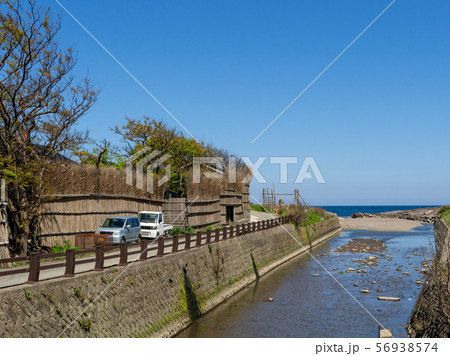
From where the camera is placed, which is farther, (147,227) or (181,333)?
(147,227)

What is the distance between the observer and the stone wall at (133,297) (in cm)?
1072

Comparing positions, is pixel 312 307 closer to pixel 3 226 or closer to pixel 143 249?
pixel 143 249

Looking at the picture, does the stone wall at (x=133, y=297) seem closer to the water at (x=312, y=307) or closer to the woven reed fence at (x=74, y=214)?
the water at (x=312, y=307)

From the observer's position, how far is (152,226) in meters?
27.5

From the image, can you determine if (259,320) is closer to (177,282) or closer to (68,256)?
(177,282)

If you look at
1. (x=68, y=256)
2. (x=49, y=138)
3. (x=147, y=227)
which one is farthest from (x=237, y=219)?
(x=68, y=256)

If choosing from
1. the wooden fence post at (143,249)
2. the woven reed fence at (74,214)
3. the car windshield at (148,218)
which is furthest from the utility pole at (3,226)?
the car windshield at (148,218)

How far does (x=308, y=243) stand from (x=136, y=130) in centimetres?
2255

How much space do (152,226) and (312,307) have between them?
1101 centimetres

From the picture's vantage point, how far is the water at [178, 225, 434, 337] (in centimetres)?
1777

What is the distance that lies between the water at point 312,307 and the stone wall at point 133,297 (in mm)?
982

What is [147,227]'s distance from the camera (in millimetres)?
27562

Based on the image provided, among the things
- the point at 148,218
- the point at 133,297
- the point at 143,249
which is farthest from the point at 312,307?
the point at 148,218

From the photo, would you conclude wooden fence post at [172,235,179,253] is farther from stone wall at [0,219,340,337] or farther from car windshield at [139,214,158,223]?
car windshield at [139,214,158,223]
